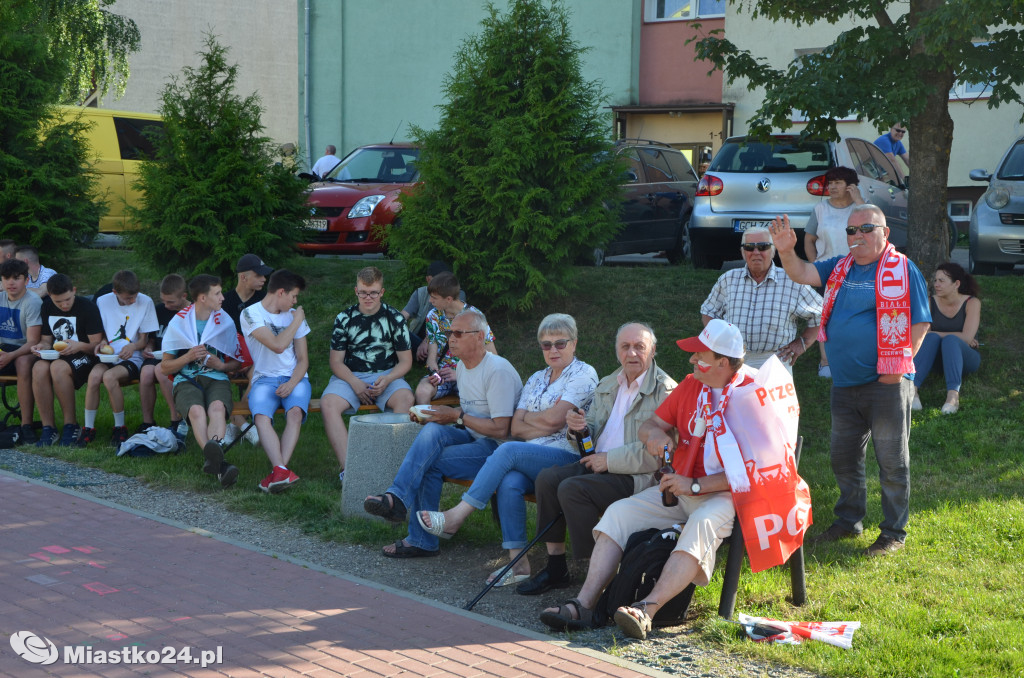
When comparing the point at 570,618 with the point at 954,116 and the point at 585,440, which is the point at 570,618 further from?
the point at 954,116

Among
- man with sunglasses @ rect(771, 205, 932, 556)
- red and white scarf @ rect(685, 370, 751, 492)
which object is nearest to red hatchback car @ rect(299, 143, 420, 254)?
man with sunglasses @ rect(771, 205, 932, 556)

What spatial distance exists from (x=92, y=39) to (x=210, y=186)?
12164mm

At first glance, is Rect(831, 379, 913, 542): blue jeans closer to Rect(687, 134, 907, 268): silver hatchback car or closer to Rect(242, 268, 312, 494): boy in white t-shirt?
Rect(242, 268, 312, 494): boy in white t-shirt

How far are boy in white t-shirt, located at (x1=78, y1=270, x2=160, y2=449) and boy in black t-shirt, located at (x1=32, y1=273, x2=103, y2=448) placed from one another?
0.34ft

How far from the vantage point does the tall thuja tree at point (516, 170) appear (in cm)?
1059

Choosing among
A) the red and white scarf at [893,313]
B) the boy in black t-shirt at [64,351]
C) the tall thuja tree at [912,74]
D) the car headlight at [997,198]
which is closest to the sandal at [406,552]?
the red and white scarf at [893,313]

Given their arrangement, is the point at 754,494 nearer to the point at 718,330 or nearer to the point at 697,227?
the point at 718,330

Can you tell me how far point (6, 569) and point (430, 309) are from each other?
176 inches

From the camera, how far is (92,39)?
72.2 feet

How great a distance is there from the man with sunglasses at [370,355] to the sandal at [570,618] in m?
3.12

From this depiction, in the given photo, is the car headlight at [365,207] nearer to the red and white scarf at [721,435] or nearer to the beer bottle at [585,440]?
the beer bottle at [585,440]

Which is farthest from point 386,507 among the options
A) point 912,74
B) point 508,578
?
point 912,74

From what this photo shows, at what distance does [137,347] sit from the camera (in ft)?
30.3

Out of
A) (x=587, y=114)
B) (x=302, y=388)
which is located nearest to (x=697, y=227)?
(x=587, y=114)
